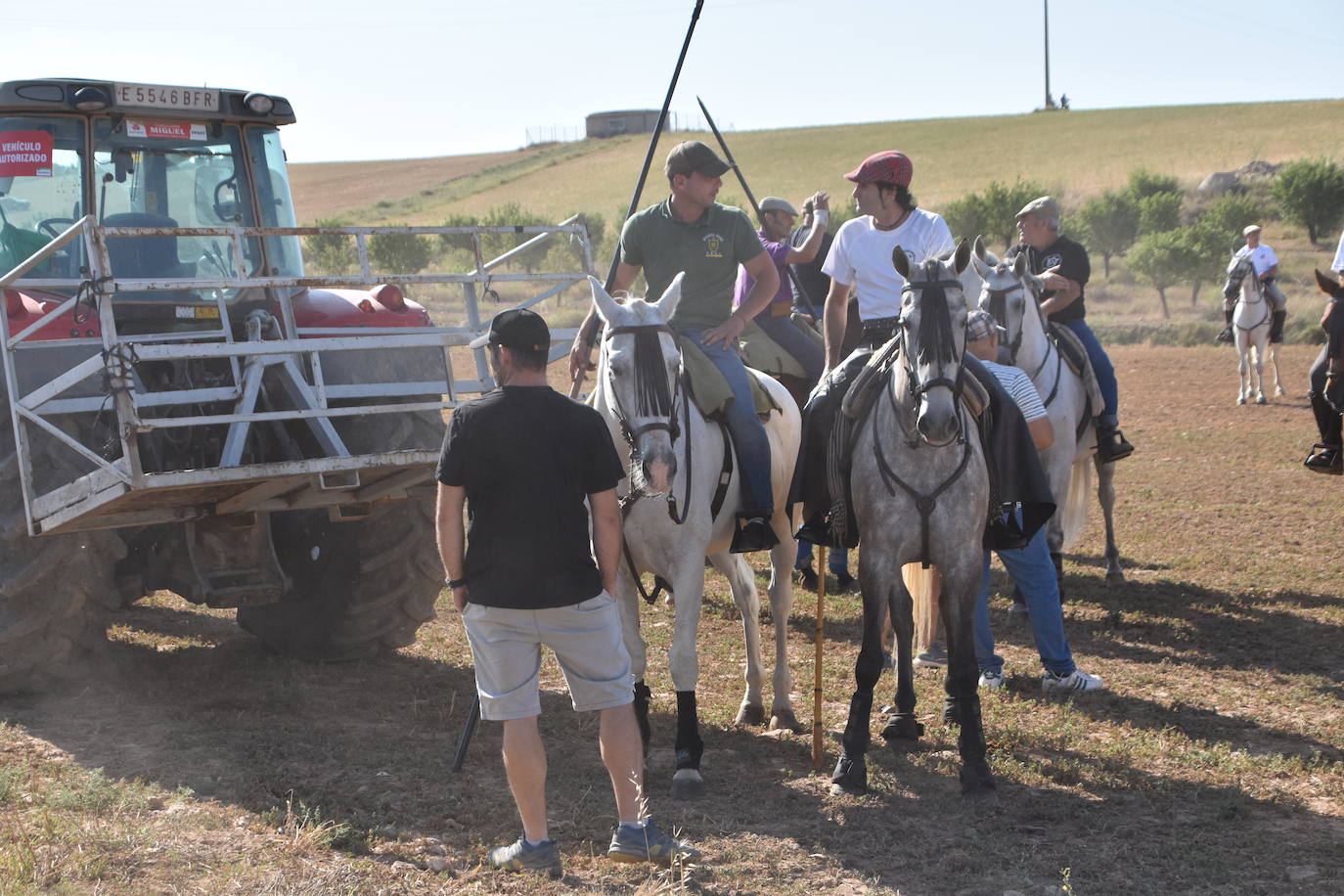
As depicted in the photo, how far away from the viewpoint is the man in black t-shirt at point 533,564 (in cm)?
430

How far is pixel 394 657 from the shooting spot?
7.75 m

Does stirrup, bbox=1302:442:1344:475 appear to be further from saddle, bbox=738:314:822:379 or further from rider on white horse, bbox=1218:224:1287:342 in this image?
rider on white horse, bbox=1218:224:1287:342

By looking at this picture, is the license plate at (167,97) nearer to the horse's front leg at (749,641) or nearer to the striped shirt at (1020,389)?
the horse's front leg at (749,641)

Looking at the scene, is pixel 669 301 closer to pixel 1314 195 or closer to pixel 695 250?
pixel 695 250

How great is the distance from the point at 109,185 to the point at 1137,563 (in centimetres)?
771

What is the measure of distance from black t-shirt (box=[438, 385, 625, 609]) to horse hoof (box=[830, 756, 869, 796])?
1.68 metres

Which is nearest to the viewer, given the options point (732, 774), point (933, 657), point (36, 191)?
point (732, 774)

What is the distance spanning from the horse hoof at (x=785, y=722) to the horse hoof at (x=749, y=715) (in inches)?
3.1

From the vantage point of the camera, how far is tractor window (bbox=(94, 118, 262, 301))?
22.2 ft

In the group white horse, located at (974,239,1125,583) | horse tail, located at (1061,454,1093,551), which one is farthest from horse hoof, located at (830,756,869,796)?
horse tail, located at (1061,454,1093,551)

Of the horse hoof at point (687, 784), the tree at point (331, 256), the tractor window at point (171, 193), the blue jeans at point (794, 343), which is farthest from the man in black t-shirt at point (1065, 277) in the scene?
the tree at point (331, 256)

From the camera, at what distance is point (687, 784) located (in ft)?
17.7

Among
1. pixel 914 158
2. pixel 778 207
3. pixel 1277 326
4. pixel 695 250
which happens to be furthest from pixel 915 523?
pixel 914 158

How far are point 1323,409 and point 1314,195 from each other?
43.0 metres
